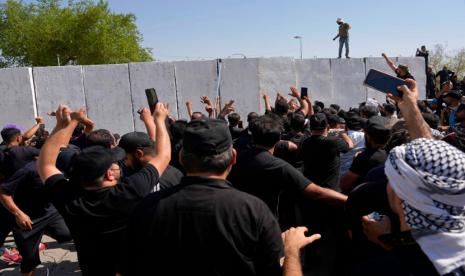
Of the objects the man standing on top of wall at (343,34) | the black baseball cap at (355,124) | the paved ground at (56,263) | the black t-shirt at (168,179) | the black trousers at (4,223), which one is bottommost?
the paved ground at (56,263)

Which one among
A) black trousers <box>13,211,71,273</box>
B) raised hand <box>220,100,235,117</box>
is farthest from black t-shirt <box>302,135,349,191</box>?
black trousers <box>13,211,71,273</box>

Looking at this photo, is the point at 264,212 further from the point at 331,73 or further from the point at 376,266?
the point at 331,73

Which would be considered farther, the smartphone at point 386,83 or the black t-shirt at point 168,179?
the smartphone at point 386,83

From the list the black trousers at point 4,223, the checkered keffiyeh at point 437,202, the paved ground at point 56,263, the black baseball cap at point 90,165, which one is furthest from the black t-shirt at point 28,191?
the checkered keffiyeh at point 437,202

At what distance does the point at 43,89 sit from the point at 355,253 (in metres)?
11.0

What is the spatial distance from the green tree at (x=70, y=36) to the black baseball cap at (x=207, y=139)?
32.1 meters

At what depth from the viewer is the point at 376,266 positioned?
1.44 metres

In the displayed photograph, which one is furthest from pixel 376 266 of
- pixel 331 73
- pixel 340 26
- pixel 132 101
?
pixel 340 26

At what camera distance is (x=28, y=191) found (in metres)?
4.52

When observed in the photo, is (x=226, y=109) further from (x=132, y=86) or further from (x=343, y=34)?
(x=343, y=34)

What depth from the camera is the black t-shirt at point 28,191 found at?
4.41 metres

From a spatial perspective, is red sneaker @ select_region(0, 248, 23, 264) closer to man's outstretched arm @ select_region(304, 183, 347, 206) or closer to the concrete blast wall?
man's outstretched arm @ select_region(304, 183, 347, 206)

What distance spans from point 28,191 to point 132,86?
7985 millimetres

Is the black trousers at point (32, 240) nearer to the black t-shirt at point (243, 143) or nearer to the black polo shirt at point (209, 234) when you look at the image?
the black t-shirt at point (243, 143)
